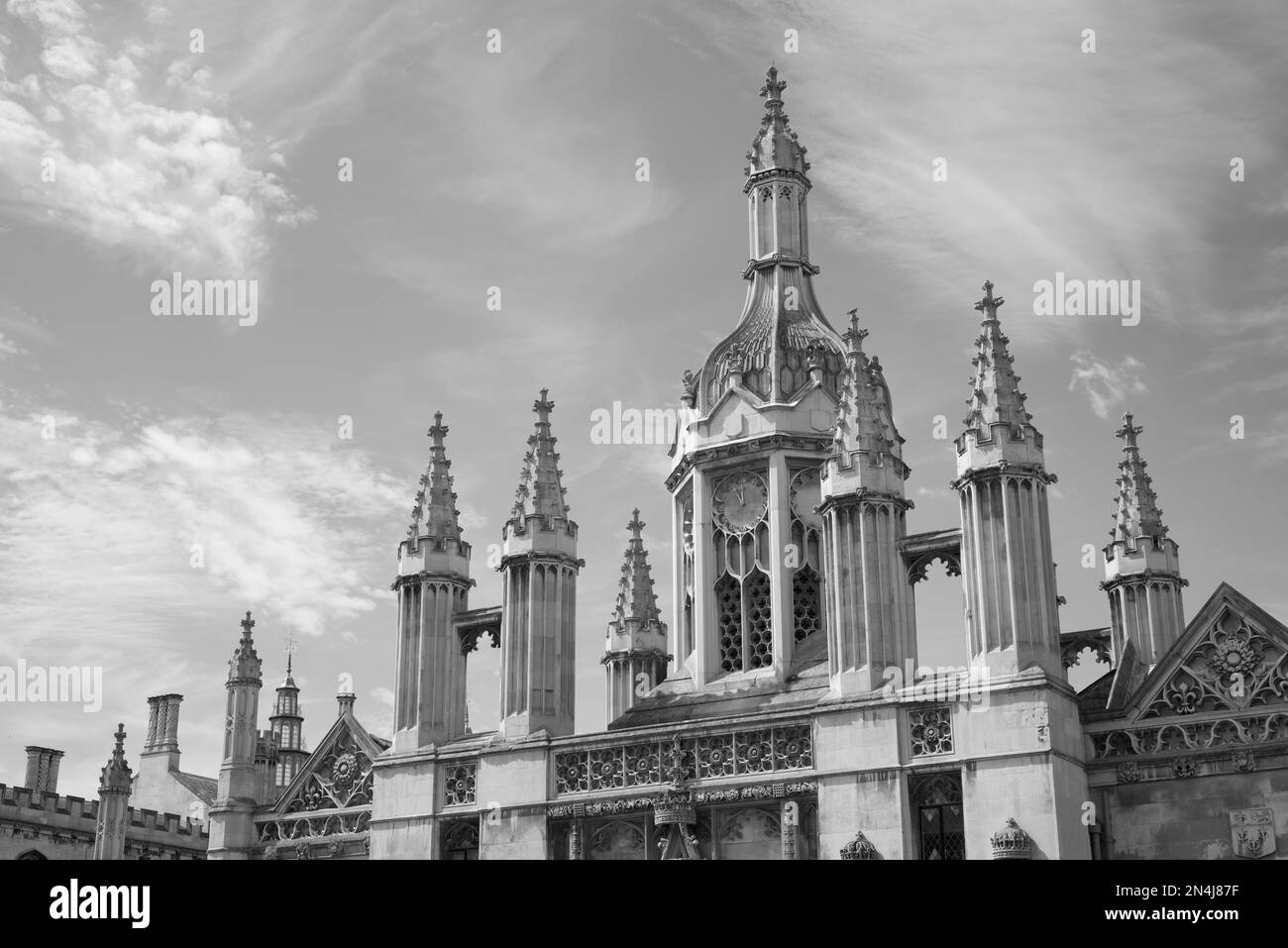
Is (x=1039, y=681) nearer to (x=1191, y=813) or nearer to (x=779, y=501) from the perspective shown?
(x=1191, y=813)

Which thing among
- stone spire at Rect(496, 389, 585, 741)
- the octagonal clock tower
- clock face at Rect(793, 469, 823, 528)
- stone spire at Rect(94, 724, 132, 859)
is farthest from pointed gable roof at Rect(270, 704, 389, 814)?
clock face at Rect(793, 469, 823, 528)

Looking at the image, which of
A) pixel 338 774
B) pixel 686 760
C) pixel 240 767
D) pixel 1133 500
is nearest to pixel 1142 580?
pixel 1133 500

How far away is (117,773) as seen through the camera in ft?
188

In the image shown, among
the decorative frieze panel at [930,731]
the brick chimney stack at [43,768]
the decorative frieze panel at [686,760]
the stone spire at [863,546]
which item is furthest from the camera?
the brick chimney stack at [43,768]

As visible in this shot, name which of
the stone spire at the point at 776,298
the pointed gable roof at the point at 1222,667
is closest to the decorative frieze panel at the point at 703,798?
the pointed gable roof at the point at 1222,667

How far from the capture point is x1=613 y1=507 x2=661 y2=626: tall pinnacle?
51.8 metres

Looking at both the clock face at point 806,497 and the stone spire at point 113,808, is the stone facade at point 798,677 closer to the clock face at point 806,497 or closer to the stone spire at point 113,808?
the clock face at point 806,497

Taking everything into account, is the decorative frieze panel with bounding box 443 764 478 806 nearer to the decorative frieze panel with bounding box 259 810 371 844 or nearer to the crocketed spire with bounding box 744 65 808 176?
the decorative frieze panel with bounding box 259 810 371 844

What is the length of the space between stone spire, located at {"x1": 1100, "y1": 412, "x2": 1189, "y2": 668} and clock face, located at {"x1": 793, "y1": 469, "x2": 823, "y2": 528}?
788 cm

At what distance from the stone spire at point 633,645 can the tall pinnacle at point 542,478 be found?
8.73 metres

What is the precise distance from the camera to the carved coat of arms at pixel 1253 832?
34031mm
